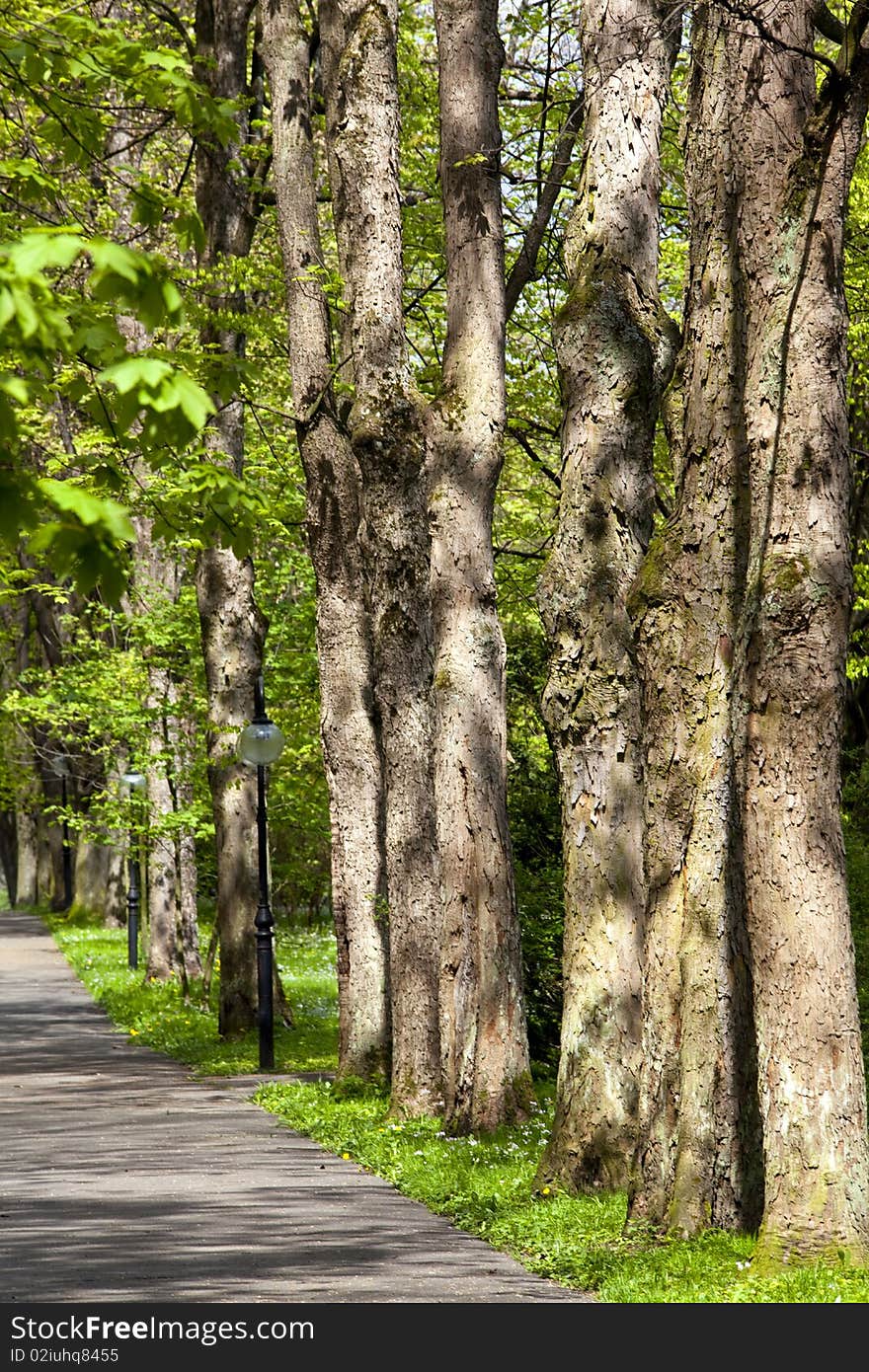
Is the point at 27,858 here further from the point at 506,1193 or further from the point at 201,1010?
the point at 506,1193

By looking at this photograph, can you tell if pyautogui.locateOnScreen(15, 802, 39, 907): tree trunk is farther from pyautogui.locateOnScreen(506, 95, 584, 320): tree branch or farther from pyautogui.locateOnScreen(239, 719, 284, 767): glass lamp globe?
pyautogui.locateOnScreen(506, 95, 584, 320): tree branch

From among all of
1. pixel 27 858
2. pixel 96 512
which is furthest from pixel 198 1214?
pixel 27 858

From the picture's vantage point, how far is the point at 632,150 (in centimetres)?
1113

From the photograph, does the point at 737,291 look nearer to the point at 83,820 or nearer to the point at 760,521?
the point at 760,521

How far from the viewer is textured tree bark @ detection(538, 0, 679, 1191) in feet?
35.7

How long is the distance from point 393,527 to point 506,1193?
578cm

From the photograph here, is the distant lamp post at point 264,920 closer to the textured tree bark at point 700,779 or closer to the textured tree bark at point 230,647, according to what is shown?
the textured tree bark at point 230,647

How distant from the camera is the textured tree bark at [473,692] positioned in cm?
1321

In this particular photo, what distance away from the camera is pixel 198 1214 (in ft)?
34.4

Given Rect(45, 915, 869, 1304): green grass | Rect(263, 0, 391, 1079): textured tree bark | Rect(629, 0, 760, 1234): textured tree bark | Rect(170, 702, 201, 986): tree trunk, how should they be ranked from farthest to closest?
Rect(170, 702, 201, 986): tree trunk, Rect(263, 0, 391, 1079): textured tree bark, Rect(629, 0, 760, 1234): textured tree bark, Rect(45, 915, 869, 1304): green grass

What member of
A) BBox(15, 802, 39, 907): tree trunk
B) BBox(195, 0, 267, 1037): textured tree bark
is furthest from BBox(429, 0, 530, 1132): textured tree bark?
BBox(15, 802, 39, 907): tree trunk

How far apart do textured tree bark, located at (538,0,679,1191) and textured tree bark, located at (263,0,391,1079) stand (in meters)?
5.81

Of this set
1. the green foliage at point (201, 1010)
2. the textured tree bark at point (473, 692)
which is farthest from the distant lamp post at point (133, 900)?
the textured tree bark at point (473, 692)
